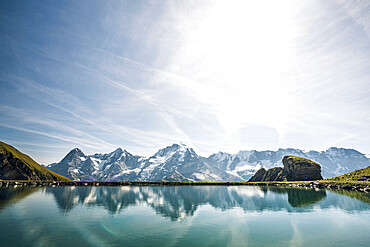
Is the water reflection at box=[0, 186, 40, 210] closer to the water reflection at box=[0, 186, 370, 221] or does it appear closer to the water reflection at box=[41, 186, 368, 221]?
the water reflection at box=[0, 186, 370, 221]

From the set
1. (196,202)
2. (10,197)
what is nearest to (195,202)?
(196,202)

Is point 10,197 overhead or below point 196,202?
overhead

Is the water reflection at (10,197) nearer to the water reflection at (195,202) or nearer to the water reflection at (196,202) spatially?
the water reflection at (196,202)

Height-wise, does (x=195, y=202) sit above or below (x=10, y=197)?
below

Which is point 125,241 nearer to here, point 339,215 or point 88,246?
point 88,246

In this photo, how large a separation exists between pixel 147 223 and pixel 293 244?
29.1 meters

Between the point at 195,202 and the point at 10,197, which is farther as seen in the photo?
the point at 10,197

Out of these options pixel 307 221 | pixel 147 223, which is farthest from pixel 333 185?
pixel 147 223

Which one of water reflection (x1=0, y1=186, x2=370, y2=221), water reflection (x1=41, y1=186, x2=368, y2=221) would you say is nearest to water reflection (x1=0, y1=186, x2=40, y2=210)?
water reflection (x1=0, y1=186, x2=370, y2=221)

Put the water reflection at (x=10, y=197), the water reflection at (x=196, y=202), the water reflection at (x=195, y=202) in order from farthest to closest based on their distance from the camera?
1. the water reflection at (x=10, y=197)
2. the water reflection at (x=195, y=202)
3. the water reflection at (x=196, y=202)

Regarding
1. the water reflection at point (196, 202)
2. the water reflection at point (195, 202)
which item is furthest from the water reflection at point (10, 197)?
the water reflection at point (195, 202)

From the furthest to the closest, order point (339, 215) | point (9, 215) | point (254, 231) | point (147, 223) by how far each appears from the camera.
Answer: point (339, 215)
point (9, 215)
point (147, 223)
point (254, 231)

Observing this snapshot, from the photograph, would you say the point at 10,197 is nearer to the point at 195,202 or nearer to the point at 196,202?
the point at 195,202

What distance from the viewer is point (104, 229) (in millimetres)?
37906
